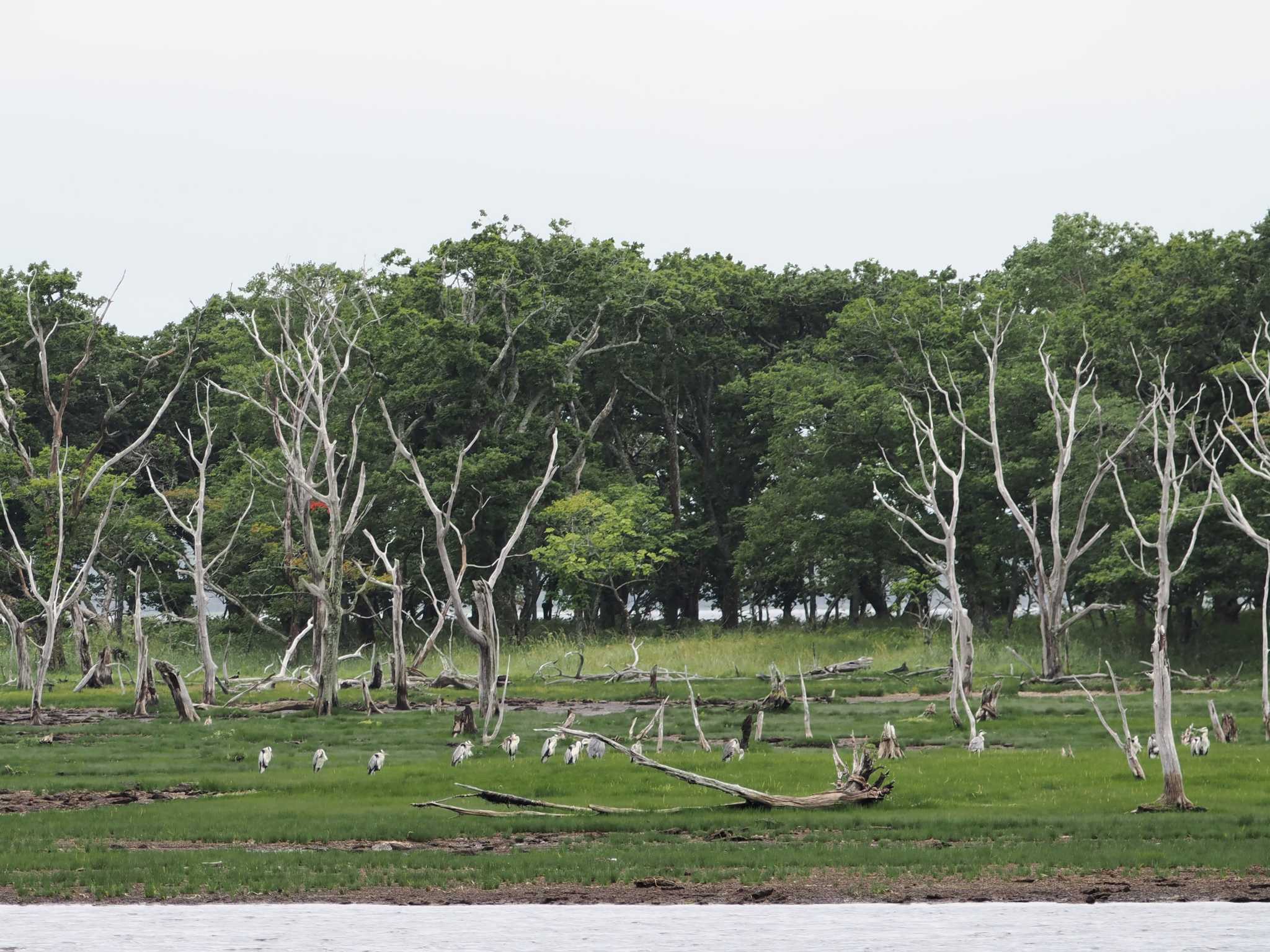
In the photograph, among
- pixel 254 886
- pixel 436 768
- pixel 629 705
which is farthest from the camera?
pixel 629 705

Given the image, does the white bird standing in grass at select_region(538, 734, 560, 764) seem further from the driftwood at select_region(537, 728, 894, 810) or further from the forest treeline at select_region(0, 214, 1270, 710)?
the forest treeline at select_region(0, 214, 1270, 710)

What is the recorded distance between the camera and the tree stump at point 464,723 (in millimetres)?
32906

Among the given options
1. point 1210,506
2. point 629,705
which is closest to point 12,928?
point 629,705

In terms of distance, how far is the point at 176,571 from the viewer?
Answer: 7238 cm

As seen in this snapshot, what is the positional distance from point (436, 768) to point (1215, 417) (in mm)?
34754

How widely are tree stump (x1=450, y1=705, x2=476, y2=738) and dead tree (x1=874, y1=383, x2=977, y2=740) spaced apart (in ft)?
34.1

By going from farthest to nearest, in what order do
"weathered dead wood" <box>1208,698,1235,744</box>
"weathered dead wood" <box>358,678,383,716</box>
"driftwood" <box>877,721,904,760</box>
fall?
"weathered dead wood" <box>358,678,383,716</box> → "weathered dead wood" <box>1208,698,1235,744</box> → "driftwood" <box>877,721,904,760</box>

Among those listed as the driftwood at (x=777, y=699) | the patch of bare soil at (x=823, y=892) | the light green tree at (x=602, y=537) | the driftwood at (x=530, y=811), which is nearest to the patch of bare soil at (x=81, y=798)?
the driftwood at (x=530, y=811)

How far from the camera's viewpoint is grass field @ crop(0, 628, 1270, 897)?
55.7ft

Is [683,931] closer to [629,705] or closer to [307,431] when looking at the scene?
[629,705]

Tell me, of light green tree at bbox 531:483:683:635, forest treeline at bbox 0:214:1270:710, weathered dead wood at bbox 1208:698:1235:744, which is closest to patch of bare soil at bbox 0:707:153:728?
forest treeline at bbox 0:214:1270:710

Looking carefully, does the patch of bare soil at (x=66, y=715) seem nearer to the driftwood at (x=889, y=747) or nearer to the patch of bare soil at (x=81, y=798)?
the patch of bare soil at (x=81, y=798)

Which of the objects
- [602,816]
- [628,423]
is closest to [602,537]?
[628,423]

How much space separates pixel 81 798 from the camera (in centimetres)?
2466
